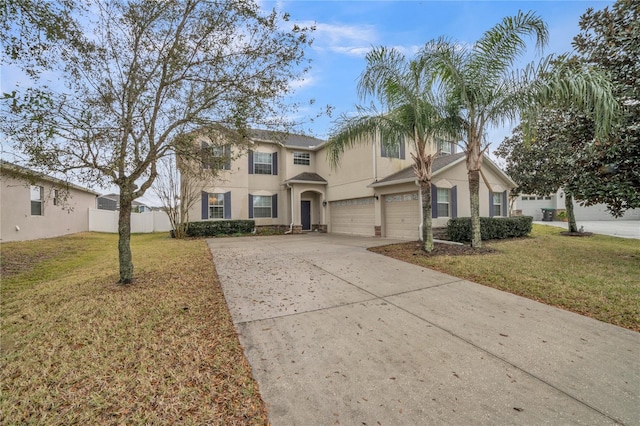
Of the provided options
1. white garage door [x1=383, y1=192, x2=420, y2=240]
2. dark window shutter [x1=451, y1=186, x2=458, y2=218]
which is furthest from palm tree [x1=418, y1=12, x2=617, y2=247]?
dark window shutter [x1=451, y1=186, x2=458, y2=218]

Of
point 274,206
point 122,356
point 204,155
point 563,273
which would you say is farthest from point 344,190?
point 122,356

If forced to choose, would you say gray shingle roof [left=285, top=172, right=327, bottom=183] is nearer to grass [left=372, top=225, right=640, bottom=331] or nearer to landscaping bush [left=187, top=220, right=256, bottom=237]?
landscaping bush [left=187, top=220, right=256, bottom=237]

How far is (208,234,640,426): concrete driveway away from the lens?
2.35 meters

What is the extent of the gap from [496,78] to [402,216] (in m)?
6.82

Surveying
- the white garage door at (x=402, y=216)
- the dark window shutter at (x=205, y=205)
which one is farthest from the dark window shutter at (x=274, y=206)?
the white garage door at (x=402, y=216)

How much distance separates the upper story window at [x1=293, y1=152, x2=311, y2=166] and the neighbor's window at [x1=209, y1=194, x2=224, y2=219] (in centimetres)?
547

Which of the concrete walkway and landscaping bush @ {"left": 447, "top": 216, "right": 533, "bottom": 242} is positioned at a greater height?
landscaping bush @ {"left": 447, "top": 216, "right": 533, "bottom": 242}

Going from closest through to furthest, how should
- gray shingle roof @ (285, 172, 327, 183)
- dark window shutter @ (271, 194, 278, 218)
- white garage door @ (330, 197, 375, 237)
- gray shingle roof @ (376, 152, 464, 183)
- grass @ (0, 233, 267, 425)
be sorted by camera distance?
grass @ (0, 233, 267, 425) < gray shingle roof @ (376, 152, 464, 183) < white garage door @ (330, 197, 375, 237) < gray shingle roof @ (285, 172, 327, 183) < dark window shutter @ (271, 194, 278, 218)

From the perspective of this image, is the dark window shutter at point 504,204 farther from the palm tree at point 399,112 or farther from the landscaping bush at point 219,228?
the landscaping bush at point 219,228

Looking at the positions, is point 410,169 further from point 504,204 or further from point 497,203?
point 504,204

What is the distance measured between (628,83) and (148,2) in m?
10.8

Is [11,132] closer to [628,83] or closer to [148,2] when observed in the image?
[148,2]

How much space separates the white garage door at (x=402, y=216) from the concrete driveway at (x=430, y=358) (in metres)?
7.31

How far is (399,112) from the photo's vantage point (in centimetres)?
870
